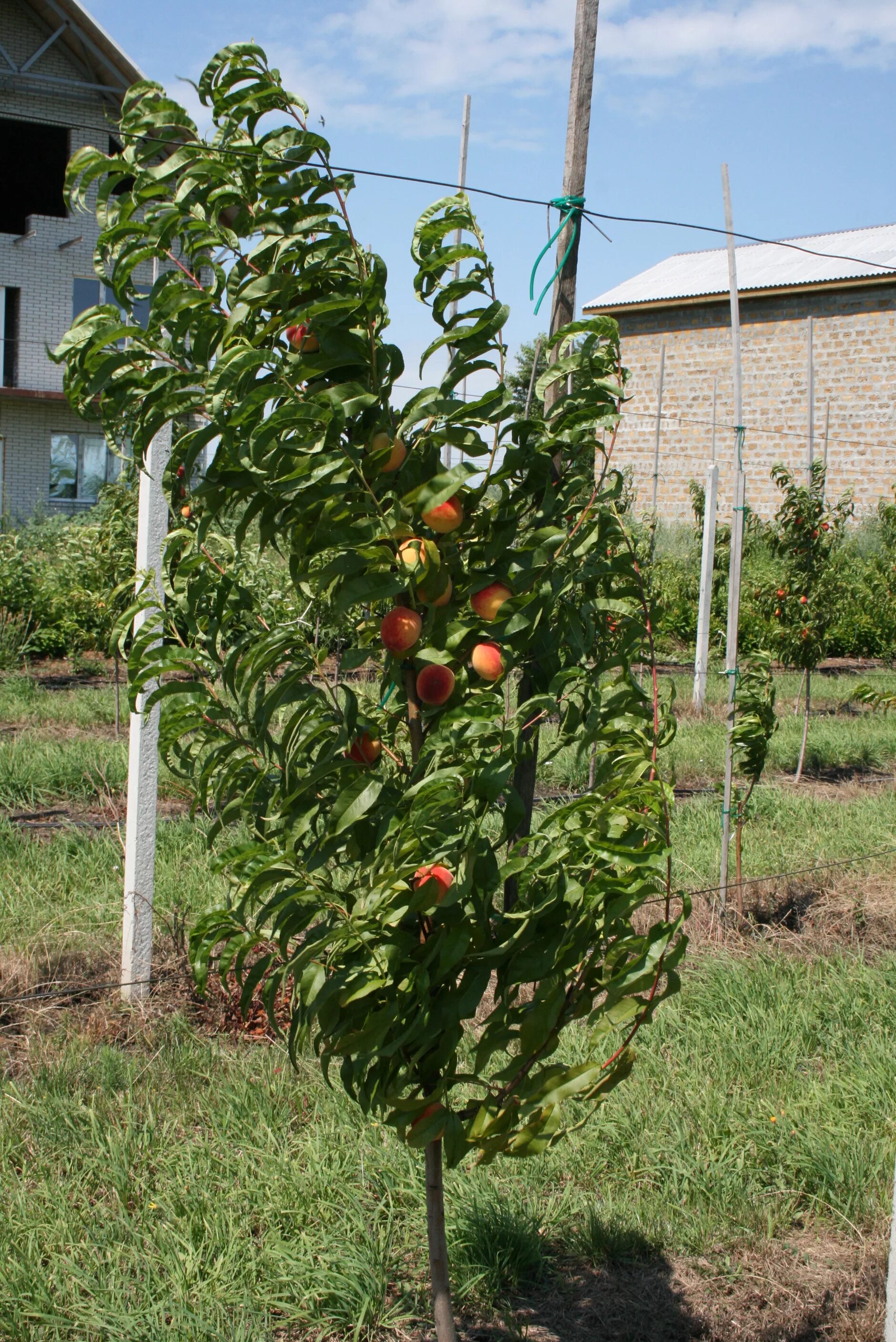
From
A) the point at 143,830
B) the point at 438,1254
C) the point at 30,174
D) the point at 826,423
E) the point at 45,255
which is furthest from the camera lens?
the point at 30,174

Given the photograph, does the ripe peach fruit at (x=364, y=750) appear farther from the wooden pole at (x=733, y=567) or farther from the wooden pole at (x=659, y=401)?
the wooden pole at (x=659, y=401)

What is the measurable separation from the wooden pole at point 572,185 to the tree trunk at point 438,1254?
577 millimetres

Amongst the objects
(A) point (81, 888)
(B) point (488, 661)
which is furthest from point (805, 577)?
(B) point (488, 661)

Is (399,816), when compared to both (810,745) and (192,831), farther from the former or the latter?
(810,745)

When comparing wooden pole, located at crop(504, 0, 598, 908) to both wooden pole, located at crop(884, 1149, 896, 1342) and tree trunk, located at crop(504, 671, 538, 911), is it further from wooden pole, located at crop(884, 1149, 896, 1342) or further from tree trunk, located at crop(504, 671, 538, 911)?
wooden pole, located at crop(884, 1149, 896, 1342)

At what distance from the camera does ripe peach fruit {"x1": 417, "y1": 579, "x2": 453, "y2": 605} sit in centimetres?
174

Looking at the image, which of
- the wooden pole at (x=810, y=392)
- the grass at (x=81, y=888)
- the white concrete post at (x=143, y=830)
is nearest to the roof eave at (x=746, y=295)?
the wooden pole at (x=810, y=392)

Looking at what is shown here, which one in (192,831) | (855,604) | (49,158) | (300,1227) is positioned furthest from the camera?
(49,158)

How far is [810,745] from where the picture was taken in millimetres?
9836

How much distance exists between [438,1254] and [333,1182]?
0.97m

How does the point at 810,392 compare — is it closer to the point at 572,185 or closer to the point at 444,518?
the point at 572,185

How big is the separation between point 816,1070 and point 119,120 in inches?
139

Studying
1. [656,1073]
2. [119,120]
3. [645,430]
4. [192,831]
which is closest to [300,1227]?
[656,1073]

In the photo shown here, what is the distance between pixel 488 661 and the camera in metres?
1.70
